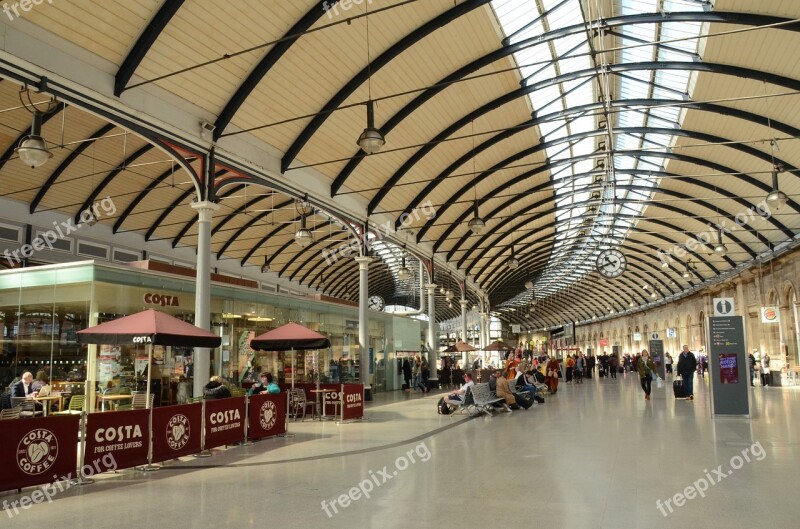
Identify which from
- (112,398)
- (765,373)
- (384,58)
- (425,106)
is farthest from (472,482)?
(765,373)

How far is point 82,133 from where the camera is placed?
55.2ft

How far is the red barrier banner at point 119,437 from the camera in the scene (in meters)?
8.09

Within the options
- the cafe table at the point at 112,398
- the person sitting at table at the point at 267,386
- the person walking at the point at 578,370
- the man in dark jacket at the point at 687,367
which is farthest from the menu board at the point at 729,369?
the person walking at the point at 578,370

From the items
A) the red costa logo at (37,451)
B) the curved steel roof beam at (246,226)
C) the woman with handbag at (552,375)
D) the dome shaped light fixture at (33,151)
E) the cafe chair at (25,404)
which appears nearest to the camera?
the red costa logo at (37,451)

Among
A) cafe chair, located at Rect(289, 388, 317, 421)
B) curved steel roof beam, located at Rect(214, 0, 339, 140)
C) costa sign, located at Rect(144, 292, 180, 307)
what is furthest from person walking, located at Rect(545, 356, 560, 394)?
curved steel roof beam, located at Rect(214, 0, 339, 140)

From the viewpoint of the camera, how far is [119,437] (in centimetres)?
845

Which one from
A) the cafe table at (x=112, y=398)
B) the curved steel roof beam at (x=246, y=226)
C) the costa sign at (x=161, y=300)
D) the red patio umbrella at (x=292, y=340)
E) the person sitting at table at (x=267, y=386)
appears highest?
the curved steel roof beam at (x=246, y=226)

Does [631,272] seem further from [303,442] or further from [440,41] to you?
[303,442]

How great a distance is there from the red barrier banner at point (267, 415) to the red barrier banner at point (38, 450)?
3.76 m

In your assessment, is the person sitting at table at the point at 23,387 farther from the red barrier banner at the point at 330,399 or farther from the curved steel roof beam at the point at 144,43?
the red barrier banner at the point at 330,399

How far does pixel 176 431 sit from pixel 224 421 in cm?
124

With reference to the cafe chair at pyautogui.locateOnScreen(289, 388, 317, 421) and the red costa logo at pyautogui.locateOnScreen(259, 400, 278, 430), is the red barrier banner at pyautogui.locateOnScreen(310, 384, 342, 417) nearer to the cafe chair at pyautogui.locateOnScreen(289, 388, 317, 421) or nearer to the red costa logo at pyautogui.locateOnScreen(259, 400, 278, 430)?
the cafe chair at pyautogui.locateOnScreen(289, 388, 317, 421)

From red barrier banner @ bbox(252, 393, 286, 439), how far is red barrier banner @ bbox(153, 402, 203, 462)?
1.53m

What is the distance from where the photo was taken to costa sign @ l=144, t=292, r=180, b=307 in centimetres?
1493
